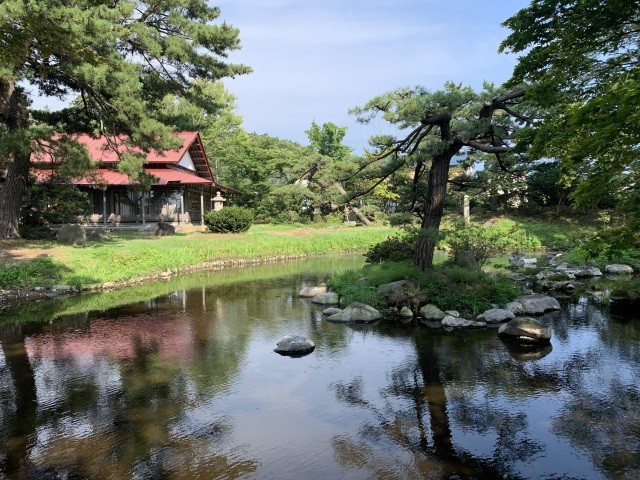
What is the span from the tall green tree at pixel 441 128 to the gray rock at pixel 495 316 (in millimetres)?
2408

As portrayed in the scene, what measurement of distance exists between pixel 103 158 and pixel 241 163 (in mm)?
10703

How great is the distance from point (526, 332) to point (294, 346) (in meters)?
4.43

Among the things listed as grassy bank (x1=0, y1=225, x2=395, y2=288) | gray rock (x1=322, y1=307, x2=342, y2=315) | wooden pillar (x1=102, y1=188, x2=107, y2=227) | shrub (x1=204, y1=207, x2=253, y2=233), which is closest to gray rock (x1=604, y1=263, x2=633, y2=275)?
gray rock (x1=322, y1=307, x2=342, y2=315)

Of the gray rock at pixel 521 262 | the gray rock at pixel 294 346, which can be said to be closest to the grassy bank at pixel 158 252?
the gray rock at pixel 294 346

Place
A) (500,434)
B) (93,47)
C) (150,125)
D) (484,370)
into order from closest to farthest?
1. (500,434)
2. (484,370)
3. (93,47)
4. (150,125)

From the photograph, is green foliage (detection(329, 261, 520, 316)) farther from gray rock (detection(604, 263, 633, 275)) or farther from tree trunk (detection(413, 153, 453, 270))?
gray rock (detection(604, 263, 633, 275))

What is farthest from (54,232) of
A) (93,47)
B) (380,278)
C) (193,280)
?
(380,278)

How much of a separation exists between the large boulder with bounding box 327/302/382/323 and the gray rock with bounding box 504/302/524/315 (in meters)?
2.99

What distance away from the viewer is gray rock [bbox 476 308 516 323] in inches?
426

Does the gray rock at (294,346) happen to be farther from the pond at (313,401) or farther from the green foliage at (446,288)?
the green foliage at (446,288)

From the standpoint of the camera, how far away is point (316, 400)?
6.87 m

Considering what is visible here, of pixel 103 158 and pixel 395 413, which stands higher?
pixel 103 158

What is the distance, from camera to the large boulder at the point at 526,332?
9.38 m

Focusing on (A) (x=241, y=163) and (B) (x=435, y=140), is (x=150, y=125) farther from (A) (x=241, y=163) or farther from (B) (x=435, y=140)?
(A) (x=241, y=163)
